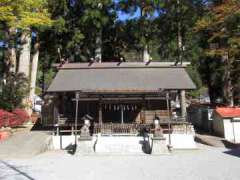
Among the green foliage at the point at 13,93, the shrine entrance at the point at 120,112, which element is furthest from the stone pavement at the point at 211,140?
the green foliage at the point at 13,93

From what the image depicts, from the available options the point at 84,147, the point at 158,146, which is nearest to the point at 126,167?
the point at 158,146

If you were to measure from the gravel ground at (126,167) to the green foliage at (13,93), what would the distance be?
30.6 ft

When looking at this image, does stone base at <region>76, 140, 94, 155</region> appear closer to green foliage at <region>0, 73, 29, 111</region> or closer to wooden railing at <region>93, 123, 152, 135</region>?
wooden railing at <region>93, 123, 152, 135</region>

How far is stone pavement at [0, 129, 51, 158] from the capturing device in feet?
59.0

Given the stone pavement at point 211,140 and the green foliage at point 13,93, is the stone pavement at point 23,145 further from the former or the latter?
the stone pavement at point 211,140

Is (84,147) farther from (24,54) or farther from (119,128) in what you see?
(24,54)

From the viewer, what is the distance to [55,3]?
33.0 metres

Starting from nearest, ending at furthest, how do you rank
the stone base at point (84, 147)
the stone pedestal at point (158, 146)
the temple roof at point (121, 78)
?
the stone pedestal at point (158, 146) < the stone base at point (84, 147) < the temple roof at point (121, 78)

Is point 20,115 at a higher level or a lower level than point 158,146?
higher

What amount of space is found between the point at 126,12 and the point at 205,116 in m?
11.3

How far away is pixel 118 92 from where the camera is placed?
75.0 ft

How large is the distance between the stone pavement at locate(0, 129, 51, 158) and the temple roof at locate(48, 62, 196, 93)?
294 cm

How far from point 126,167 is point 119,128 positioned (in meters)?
8.22

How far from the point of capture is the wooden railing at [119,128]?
22750 mm
